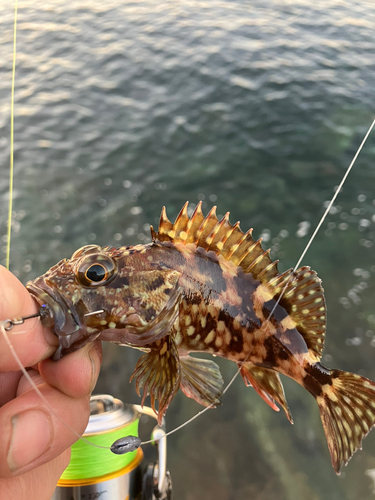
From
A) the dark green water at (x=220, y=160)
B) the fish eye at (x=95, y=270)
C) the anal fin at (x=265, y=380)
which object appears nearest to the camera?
the fish eye at (x=95, y=270)

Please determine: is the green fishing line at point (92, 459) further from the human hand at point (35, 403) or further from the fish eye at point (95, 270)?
the fish eye at point (95, 270)

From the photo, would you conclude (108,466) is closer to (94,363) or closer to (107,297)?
(94,363)

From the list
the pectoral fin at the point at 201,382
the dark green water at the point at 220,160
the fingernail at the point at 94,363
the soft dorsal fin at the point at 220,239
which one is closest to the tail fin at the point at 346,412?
the pectoral fin at the point at 201,382

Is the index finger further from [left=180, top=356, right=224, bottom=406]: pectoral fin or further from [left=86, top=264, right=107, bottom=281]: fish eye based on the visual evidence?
[left=180, top=356, right=224, bottom=406]: pectoral fin

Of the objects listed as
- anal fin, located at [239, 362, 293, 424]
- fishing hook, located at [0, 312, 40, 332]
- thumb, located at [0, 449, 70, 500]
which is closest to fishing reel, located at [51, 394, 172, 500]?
thumb, located at [0, 449, 70, 500]

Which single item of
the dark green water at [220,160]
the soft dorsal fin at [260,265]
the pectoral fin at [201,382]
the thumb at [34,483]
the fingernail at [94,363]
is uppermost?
the soft dorsal fin at [260,265]

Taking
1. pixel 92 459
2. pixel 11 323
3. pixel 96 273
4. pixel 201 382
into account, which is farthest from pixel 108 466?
pixel 11 323

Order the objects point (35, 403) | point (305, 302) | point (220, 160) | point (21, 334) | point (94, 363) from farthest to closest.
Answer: point (220, 160)
point (305, 302)
point (94, 363)
point (35, 403)
point (21, 334)
